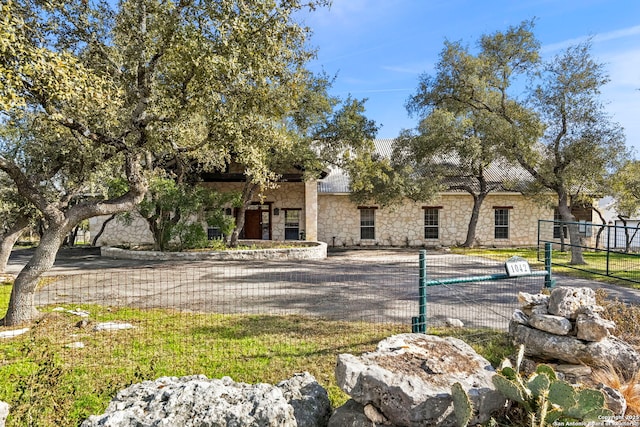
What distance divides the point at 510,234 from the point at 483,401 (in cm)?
2267

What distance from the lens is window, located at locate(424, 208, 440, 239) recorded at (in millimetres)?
23203

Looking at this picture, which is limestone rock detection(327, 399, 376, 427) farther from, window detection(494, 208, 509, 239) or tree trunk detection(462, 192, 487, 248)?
window detection(494, 208, 509, 239)

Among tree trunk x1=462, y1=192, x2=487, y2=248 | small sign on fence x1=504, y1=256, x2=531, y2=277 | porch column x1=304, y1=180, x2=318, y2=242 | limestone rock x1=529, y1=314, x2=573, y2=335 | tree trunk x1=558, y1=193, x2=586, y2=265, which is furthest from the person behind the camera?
tree trunk x1=462, y1=192, x2=487, y2=248

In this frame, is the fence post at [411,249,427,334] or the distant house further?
the distant house

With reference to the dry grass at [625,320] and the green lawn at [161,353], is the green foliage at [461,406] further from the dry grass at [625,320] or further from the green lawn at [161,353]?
the dry grass at [625,320]

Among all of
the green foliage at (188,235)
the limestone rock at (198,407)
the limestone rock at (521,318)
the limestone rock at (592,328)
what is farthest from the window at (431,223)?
the limestone rock at (198,407)

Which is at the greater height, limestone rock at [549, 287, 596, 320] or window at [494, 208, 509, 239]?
window at [494, 208, 509, 239]

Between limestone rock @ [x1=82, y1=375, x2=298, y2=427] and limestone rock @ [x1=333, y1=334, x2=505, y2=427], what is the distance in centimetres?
57

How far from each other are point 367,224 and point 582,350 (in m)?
19.1

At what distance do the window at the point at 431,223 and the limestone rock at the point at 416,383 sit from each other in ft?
66.8

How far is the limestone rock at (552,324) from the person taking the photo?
4.41 meters

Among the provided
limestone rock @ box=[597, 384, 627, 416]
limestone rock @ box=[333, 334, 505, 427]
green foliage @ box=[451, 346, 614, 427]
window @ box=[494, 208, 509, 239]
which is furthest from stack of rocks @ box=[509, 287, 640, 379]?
window @ box=[494, 208, 509, 239]

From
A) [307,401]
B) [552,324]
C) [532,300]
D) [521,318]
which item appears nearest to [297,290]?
[521,318]

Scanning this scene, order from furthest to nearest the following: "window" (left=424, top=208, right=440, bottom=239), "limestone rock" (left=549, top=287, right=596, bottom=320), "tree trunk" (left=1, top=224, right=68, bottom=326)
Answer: "window" (left=424, top=208, right=440, bottom=239)
"tree trunk" (left=1, top=224, right=68, bottom=326)
"limestone rock" (left=549, top=287, right=596, bottom=320)
